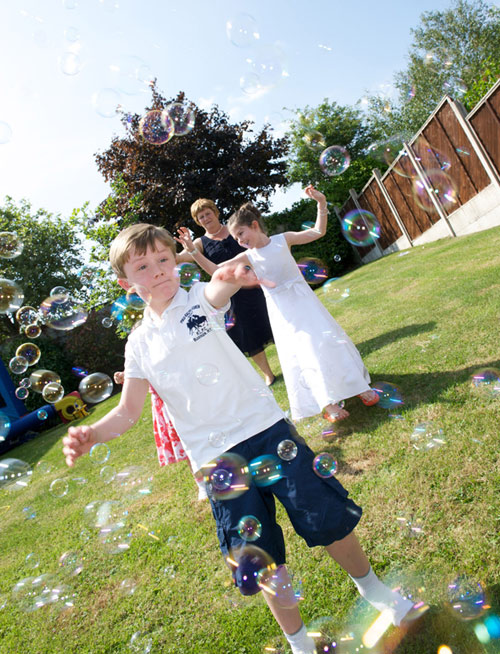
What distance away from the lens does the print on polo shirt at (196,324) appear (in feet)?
6.32

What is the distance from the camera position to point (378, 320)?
638 cm

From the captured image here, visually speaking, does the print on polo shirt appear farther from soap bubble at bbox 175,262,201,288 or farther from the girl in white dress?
soap bubble at bbox 175,262,201,288

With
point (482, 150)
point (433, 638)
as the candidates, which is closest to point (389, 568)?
point (433, 638)

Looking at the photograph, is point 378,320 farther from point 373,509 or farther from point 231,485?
point 231,485

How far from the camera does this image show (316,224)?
143 inches

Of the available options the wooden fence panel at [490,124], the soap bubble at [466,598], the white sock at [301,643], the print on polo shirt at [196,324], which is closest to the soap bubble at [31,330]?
the print on polo shirt at [196,324]

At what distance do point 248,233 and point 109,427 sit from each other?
2.31 metres

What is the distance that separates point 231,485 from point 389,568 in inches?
35.2

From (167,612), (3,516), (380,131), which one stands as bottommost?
(167,612)

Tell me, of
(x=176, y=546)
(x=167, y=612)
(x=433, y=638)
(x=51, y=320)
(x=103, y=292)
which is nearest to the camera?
(x=433, y=638)

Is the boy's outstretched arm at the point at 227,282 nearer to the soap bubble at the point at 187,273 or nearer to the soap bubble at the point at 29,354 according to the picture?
the soap bubble at the point at 187,273

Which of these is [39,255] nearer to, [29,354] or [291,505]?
[29,354]

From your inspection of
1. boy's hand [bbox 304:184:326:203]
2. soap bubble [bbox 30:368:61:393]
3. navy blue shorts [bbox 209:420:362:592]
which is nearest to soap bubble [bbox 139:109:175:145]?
boy's hand [bbox 304:184:326:203]

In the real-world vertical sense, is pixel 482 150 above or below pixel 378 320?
above
